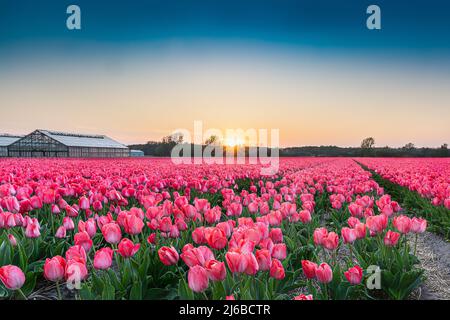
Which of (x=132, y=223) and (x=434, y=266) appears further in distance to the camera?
(x=434, y=266)

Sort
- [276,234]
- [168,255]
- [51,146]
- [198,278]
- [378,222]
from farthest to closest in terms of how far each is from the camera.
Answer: [51,146] → [378,222] → [276,234] → [168,255] → [198,278]

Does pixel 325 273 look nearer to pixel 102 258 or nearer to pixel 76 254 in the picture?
pixel 102 258

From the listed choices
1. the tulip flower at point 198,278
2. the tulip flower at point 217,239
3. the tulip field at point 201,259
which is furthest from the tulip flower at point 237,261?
the tulip flower at point 217,239

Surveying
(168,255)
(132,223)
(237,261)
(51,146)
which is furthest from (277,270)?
(51,146)

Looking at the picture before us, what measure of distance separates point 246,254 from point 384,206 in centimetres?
225

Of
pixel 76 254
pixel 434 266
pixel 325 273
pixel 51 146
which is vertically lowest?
pixel 434 266

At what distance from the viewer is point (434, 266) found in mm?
3537

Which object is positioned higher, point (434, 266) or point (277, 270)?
point (277, 270)

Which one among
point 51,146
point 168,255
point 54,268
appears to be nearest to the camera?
point 54,268

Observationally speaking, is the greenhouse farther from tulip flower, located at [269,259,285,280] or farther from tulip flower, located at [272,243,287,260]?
tulip flower, located at [269,259,285,280]
